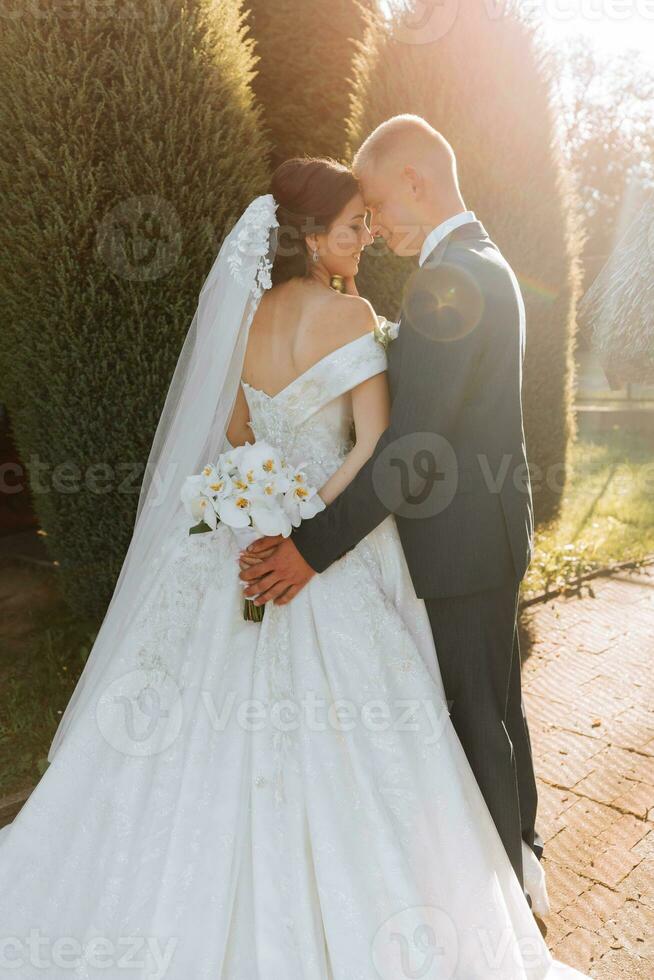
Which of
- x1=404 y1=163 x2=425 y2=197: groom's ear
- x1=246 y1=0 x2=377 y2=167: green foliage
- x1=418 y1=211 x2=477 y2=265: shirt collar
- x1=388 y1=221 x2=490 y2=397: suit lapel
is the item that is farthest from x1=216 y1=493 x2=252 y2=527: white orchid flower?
x1=246 y1=0 x2=377 y2=167: green foliage

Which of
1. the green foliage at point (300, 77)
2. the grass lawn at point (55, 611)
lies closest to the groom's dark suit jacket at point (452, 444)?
the grass lawn at point (55, 611)

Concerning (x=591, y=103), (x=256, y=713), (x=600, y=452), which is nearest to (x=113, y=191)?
(x=256, y=713)

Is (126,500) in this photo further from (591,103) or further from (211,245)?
(591,103)

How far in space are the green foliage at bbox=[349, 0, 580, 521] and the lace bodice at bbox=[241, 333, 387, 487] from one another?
320 centimetres

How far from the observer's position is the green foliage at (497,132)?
221 inches

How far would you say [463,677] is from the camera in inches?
102

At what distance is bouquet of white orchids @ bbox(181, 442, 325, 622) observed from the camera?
235cm

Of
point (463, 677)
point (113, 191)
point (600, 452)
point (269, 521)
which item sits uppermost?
point (113, 191)

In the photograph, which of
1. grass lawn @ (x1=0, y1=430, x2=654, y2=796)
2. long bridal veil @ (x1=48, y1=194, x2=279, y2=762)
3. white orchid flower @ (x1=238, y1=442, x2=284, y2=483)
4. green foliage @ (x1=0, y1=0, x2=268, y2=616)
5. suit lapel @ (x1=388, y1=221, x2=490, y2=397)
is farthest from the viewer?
grass lawn @ (x1=0, y1=430, x2=654, y2=796)

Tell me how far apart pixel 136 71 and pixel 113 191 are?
2.03 feet

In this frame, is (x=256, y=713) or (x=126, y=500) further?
(x=126, y=500)

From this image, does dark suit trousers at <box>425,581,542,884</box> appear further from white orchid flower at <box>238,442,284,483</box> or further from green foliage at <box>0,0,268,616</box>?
green foliage at <box>0,0,268,616</box>

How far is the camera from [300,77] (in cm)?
710

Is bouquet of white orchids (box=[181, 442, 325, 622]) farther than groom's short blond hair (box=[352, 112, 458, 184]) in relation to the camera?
No
